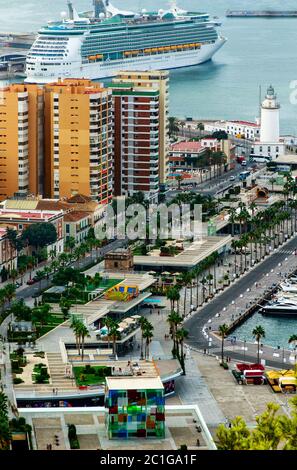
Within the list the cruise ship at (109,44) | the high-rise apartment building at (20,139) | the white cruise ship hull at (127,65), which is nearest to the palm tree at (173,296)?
the high-rise apartment building at (20,139)

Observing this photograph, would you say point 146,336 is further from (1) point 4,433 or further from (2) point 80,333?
(1) point 4,433

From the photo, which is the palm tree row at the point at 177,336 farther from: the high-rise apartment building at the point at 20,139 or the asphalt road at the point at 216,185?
the asphalt road at the point at 216,185

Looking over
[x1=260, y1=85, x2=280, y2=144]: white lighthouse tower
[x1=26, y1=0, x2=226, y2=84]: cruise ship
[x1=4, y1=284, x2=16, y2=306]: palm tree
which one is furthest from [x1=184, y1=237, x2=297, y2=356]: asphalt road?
[x1=26, y1=0, x2=226, y2=84]: cruise ship

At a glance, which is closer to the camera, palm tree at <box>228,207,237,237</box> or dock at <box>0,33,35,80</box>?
palm tree at <box>228,207,237,237</box>

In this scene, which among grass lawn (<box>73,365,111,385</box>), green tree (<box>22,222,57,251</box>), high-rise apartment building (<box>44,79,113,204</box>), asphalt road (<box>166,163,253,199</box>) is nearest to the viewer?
grass lawn (<box>73,365,111,385</box>)

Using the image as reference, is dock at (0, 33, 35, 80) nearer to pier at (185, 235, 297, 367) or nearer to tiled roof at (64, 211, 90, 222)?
tiled roof at (64, 211, 90, 222)

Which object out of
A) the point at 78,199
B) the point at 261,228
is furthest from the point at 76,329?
the point at 78,199

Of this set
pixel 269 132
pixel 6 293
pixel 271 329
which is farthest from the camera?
pixel 269 132
